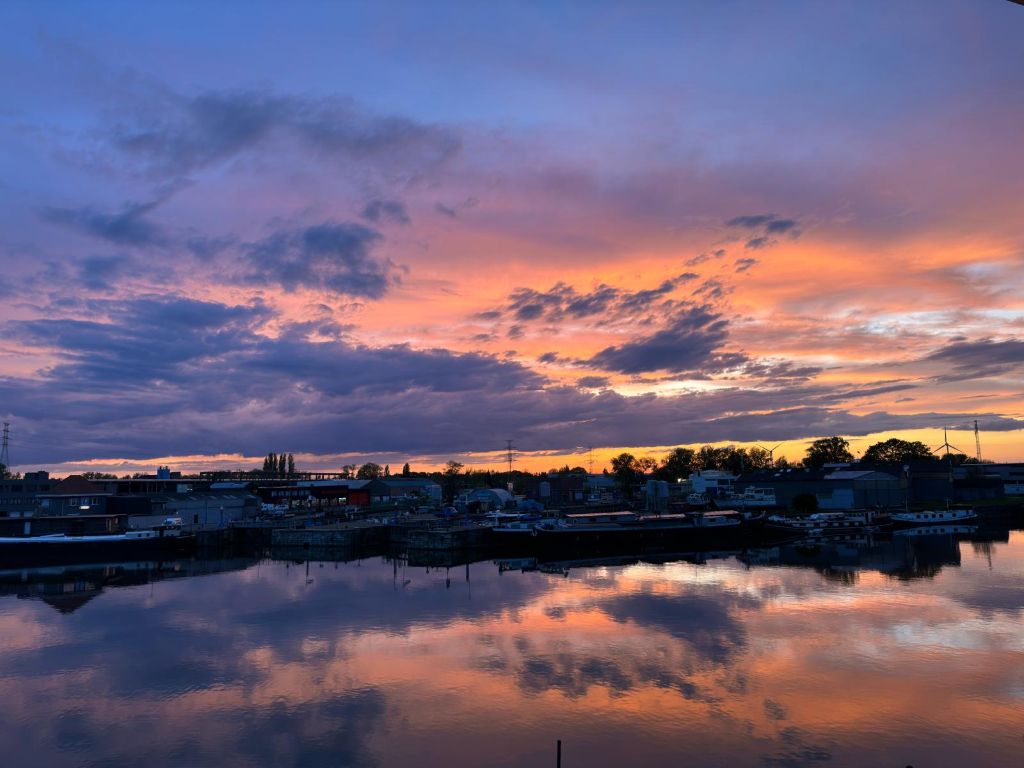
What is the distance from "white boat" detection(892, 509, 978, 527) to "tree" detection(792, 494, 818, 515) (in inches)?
535

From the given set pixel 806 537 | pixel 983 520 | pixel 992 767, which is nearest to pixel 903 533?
pixel 806 537

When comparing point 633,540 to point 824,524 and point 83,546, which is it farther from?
point 83,546

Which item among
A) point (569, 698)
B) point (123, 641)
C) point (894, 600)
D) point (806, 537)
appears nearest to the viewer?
point (569, 698)

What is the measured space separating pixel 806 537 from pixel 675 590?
5352 centimetres

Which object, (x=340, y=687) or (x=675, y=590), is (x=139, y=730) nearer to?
(x=340, y=687)

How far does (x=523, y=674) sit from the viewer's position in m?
36.2

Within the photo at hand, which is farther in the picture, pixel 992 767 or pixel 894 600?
pixel 894 600

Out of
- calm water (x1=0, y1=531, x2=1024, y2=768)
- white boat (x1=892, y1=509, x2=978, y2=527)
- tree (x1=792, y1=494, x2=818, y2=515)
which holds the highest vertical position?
tree (x1=792, y1=494, x2=818, y2=515)

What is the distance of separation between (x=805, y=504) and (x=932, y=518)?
69.7ft

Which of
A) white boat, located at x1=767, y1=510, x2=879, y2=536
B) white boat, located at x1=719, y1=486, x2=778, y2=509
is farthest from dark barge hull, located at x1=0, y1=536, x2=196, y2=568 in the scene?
white boat, located at x1=719, y1=486, x2=778, y2=509

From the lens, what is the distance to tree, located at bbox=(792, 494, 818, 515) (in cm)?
12794

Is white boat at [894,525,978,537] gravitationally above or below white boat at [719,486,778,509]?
below

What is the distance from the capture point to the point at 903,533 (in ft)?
343

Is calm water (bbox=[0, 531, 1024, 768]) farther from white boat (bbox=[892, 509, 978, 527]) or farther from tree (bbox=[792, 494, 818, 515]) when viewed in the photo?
tree (bbox=[792, 494, 818, 515])
